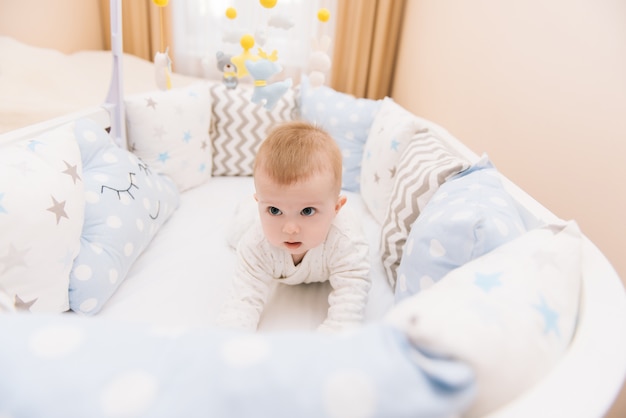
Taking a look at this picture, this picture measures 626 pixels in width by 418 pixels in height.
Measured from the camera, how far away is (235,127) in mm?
1879

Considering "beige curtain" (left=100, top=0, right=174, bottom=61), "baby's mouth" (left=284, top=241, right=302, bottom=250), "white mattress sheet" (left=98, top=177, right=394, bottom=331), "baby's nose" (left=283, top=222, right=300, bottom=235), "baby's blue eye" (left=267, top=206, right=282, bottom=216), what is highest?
"beige curtain" (left=100, top=0, right=174, bottom=61)

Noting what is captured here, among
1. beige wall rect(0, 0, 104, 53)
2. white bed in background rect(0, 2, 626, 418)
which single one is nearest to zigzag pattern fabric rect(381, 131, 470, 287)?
white bed in background rect(0, 2, 626, 418)

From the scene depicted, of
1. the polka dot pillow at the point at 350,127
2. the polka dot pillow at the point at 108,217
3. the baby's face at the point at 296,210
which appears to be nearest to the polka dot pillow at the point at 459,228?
the baby's face at the point at 296,210

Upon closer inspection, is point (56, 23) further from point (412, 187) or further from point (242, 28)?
point (412, 187)

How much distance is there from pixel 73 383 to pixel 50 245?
61 centimetres

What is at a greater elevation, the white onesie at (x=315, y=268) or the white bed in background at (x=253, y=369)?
the white bed in background at (x=253, y=369)

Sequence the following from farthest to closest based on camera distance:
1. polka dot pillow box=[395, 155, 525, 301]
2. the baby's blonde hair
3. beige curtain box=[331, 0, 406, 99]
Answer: beige curtain box=[331, 0, 406, 99], the baby's blonde hair, polka dot pillow box=[395, 155, 525, 301]

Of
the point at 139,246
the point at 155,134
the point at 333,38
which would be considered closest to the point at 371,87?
the point at 333,38

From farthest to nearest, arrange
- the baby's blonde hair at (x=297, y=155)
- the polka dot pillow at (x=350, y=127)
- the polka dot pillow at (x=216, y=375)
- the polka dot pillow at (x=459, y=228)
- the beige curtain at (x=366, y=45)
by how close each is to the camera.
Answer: the beige curtain at (x=366, y=45) < the polka dot pillow at (x=350, y=127) < the baby's blonde hair at (x=297, y=155) < the polka dot pillow at (x=459, y=228) < the polka dot pillow at (x=216, y=375)

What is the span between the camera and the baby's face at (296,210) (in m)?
0.88

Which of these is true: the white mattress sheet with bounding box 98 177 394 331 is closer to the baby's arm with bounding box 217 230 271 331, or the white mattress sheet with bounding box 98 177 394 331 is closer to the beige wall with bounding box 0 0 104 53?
the baby's arm with bounding box 217 230 271 331

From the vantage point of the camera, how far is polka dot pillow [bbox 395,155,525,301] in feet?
2.40

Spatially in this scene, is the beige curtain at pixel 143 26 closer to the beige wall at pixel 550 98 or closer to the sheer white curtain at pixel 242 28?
the sheer white curtain at pixel 242 28

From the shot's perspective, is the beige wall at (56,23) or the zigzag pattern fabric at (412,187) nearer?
the zigzag pattern fabric at (412,187)
